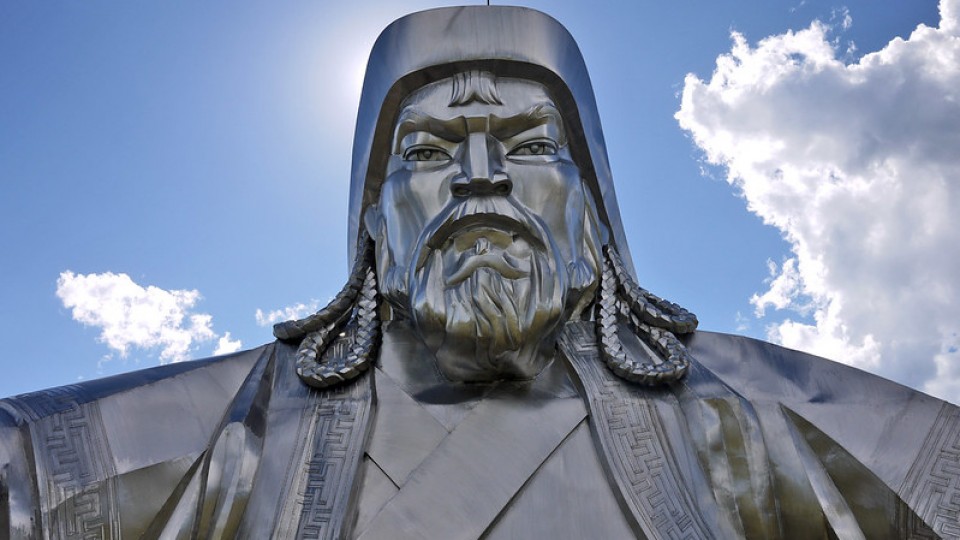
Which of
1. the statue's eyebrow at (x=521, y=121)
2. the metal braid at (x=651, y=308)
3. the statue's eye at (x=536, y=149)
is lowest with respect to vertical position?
the metal braid at (x=651, y=308)

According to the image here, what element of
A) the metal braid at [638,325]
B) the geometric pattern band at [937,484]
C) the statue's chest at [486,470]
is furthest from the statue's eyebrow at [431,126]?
the geometric pattern band at [937,484]

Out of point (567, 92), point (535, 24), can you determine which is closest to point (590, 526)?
point (567, 92)

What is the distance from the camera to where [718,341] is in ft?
10.9

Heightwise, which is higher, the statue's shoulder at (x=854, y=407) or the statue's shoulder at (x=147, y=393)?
the statue's shoulder at (x=854, y=407)

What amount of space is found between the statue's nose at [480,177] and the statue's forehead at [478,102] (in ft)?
0.61

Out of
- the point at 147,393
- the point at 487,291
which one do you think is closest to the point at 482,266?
the point at 487,291

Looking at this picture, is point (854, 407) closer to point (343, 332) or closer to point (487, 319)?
point (487, 319)

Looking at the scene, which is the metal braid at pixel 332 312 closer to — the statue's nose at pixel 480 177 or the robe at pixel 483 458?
the robe at pixel 483 458

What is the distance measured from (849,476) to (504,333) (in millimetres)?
1176

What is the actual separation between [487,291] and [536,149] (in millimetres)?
721

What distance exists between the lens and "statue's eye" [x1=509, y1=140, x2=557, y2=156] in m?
3.27

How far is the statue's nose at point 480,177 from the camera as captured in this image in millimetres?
3053

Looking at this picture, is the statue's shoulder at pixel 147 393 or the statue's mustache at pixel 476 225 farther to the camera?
the statue's mustache at pixel 476 225

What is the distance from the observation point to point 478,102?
3.28m
